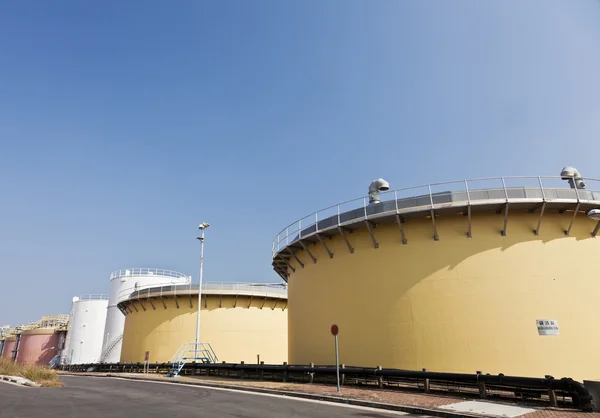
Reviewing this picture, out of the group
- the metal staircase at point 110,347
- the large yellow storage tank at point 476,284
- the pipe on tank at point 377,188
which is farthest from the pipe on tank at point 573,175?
the metal staircase at point 110,347

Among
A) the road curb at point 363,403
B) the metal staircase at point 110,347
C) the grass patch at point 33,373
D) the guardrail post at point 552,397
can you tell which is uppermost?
the metal staircase at point 110,347

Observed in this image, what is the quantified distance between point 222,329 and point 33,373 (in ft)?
50.4

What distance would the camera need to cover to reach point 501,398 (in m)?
11.8

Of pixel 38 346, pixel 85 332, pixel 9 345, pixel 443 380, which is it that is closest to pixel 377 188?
pixel 443 380

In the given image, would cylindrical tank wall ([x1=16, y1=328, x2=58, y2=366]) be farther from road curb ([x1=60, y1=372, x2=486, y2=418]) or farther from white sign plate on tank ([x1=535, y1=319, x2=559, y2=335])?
white sign plate on tank ([x1=535, y1=319, x2=559, y2=335])

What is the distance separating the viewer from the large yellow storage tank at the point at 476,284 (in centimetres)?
1527

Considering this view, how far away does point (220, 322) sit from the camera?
34.4m

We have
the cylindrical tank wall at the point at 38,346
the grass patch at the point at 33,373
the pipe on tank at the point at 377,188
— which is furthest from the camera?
the cylindrical tank wall at the point at 38,346

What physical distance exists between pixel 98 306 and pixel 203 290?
2876cm

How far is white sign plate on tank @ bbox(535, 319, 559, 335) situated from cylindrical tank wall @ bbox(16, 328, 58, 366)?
67.1m

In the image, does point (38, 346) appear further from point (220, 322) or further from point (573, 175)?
point (573, 175)

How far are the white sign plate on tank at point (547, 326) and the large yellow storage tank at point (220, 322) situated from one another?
78.4 feet

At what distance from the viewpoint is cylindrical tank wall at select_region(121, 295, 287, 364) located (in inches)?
1335

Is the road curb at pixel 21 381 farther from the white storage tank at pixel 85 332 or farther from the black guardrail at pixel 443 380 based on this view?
the white storage tank at pixel 85 332
